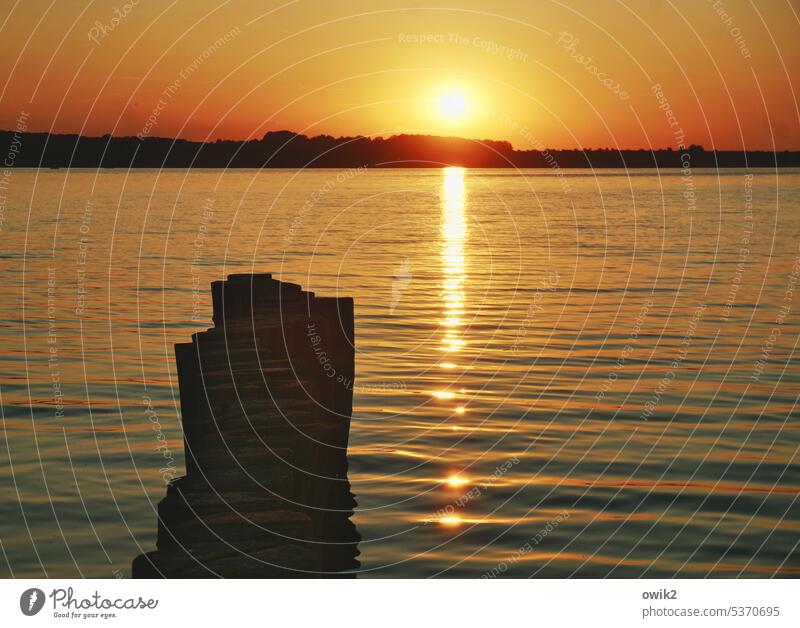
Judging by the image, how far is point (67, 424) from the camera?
52.3 ft

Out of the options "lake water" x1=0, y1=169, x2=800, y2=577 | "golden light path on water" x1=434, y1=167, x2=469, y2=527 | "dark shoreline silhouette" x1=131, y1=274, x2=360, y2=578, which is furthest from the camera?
"golden light path on water" x1=434, y1=167, x2=469, y2=527

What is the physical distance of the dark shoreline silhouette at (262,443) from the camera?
8.23 metres

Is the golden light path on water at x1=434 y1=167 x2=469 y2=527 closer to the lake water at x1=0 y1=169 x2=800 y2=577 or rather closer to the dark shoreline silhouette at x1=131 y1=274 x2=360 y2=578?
the lake water at x1=0 y1=169 x2=800 y2=577

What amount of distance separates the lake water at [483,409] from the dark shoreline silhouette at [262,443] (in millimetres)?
1370
